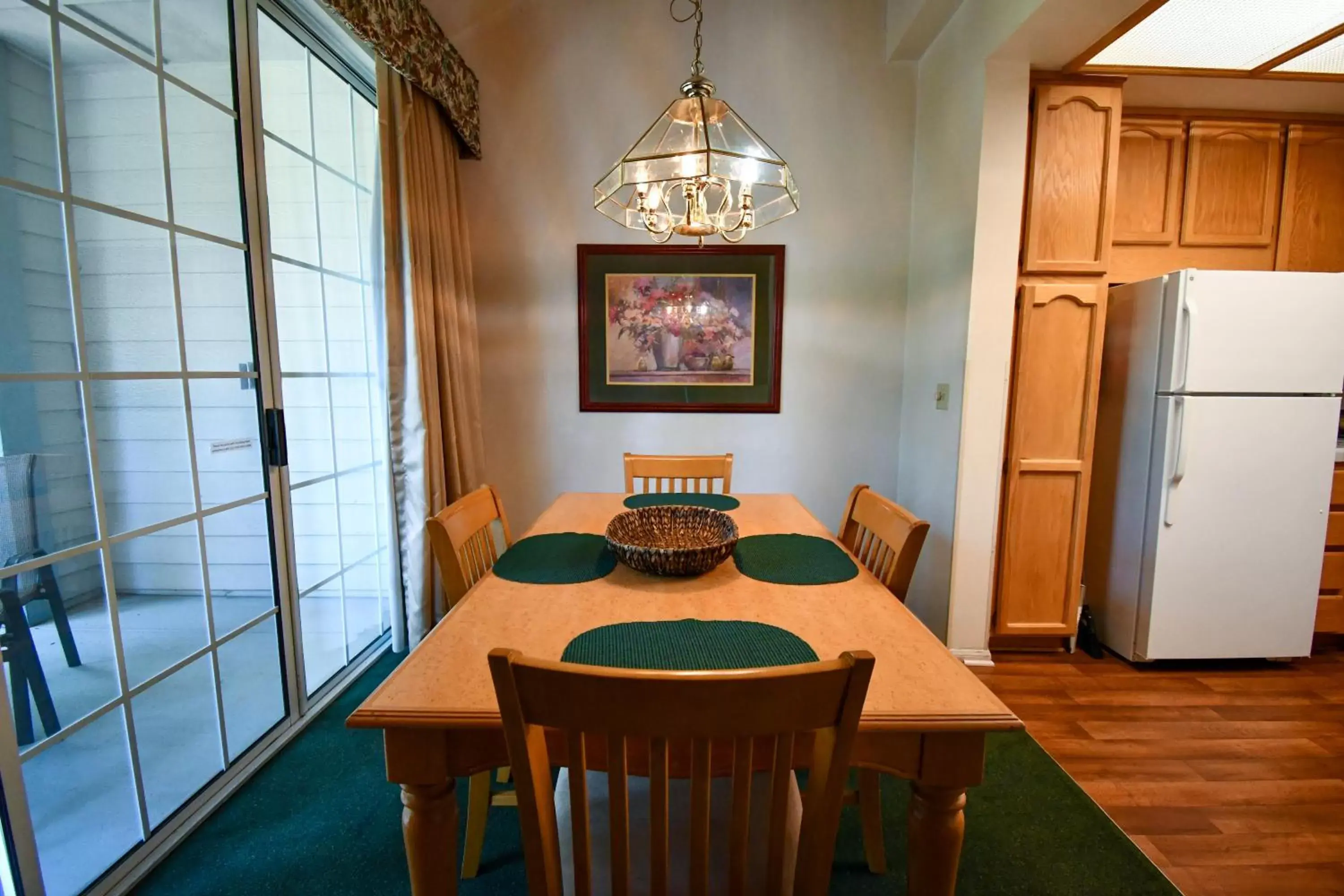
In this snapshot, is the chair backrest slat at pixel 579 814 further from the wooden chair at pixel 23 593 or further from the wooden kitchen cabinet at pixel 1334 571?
the wooden kitchen cabinet at pixel 1334 571

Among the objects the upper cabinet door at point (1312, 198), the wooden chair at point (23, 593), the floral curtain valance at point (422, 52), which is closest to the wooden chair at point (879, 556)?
the wooden chair at point (23, 593)

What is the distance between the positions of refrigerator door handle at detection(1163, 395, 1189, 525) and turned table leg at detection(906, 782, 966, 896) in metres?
2.04

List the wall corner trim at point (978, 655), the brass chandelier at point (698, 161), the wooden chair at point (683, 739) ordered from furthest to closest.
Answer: the wall corner trim at point (978, 655), the brass chandelier at point (698, 161), the wooden chair at point (683, 739)

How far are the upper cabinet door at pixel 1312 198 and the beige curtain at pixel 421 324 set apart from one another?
3739mm

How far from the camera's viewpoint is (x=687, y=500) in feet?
6.21

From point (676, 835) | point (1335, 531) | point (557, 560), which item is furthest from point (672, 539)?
point (1335, 531)

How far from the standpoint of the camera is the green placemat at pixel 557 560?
128cm

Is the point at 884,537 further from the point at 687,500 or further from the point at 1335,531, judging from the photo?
the point at 1335,531

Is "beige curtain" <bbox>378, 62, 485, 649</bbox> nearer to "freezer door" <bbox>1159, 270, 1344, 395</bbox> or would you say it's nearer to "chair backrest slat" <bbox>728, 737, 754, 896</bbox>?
"chair backrest slat" <bbox>728, 737, 754, 896</bbox>

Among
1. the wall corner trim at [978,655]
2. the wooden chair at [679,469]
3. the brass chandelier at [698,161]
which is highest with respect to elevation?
the brass chandelier at [698,161]

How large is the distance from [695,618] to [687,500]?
0.85 meters

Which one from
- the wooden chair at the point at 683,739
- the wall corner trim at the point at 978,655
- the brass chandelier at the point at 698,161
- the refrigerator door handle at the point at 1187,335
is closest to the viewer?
the wooden chair at the point at 683,739

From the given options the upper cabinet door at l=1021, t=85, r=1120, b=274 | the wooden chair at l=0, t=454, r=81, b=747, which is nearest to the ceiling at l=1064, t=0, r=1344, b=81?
the upper cabinet door at l=1021, t=85, r=1120, b=274

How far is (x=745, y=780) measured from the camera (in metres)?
0.64
